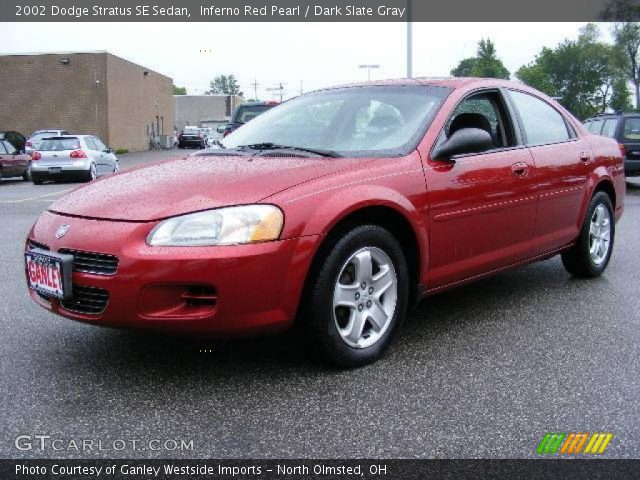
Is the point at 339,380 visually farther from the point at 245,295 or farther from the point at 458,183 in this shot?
the point at 458,183

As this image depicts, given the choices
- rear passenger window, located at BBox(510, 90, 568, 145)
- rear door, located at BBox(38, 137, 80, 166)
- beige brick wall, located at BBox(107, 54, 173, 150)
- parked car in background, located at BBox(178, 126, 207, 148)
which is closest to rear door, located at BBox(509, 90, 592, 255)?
rear passenger window, located at BBox(510, 90, 568, 145)

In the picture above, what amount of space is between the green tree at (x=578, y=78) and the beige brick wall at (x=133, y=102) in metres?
58.5

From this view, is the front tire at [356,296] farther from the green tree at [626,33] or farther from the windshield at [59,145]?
the green tree at [626,33]

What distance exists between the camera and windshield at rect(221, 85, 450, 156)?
4.09 meters

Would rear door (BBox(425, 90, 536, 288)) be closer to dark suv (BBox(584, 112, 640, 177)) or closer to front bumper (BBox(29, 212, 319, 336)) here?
front bumper (BBox(29, 212, 319, 336))

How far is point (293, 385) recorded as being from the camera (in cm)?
338

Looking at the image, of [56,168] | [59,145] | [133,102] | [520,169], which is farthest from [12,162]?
[133,102]

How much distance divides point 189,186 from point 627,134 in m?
13.6

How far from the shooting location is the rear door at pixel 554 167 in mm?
4844

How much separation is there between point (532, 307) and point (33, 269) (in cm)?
315

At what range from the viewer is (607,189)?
19.0 feet

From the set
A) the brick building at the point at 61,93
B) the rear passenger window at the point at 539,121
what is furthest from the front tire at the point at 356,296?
the brick building at the point at 61,93

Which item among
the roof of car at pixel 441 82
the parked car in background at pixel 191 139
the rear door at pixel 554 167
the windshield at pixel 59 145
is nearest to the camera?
the roof of car at pixel 441 82

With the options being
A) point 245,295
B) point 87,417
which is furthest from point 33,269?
point 245,295
